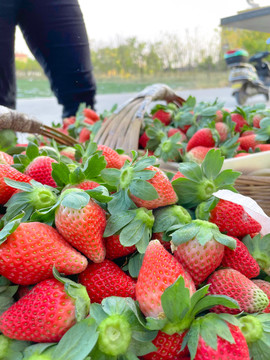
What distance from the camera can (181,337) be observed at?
49 centimetres

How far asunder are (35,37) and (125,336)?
1.69 m

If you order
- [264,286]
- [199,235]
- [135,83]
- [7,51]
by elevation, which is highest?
[7,51]

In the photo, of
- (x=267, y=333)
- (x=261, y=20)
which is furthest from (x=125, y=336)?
(x=261, y=20)

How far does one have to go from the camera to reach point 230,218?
2.14 ft

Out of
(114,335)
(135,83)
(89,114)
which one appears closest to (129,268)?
(114,335)

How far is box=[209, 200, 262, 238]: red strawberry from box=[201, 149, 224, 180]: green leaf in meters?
0.06

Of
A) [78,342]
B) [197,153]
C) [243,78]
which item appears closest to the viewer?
[78,342]

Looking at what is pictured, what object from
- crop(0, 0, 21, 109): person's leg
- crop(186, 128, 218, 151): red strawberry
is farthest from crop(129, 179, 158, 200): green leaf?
crop(0, 0, 21, 109): person's leg

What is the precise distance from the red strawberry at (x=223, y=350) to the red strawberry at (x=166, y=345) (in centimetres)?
3

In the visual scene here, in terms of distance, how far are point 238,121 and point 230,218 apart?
0.90 metres

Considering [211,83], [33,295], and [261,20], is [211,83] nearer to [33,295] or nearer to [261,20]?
[261,20]

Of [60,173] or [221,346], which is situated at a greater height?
[60,173]

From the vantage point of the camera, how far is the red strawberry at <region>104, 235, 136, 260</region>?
1.92ft

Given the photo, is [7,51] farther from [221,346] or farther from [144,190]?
[221,346]
